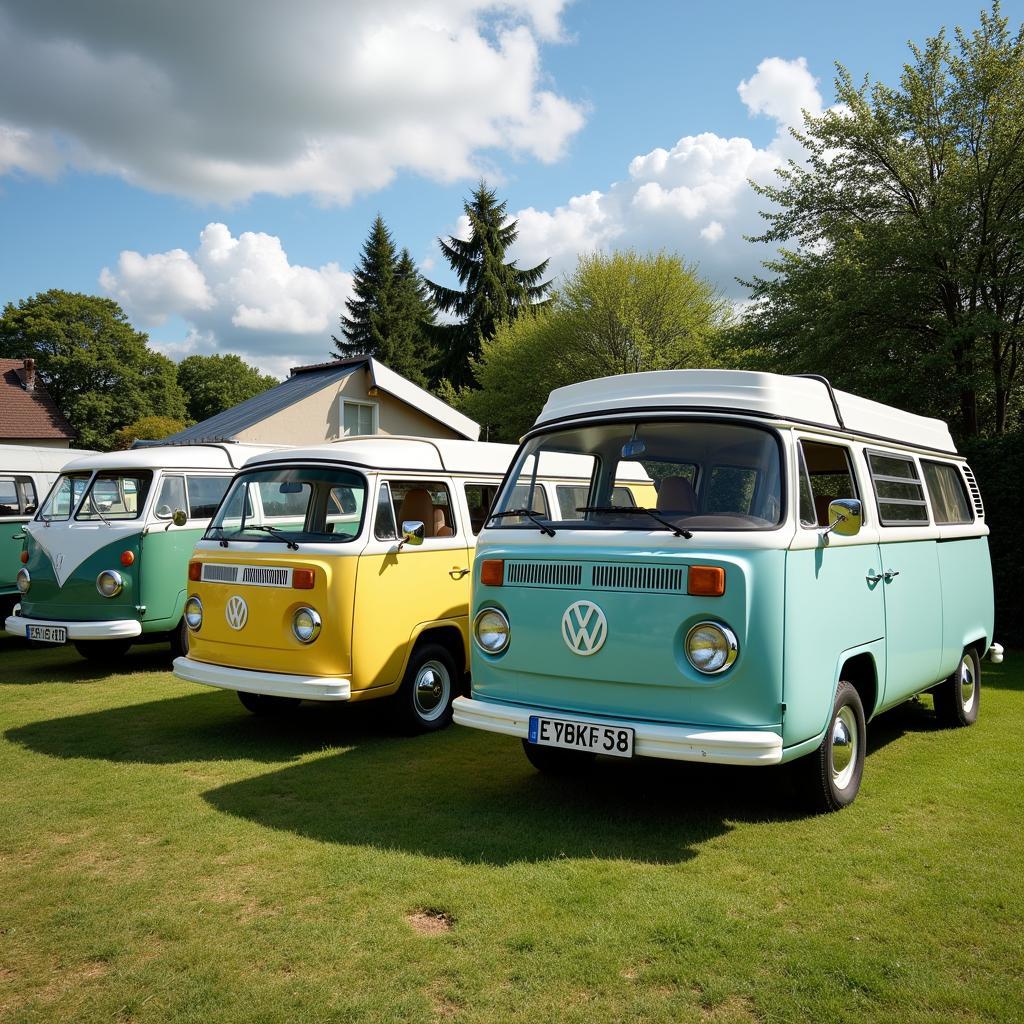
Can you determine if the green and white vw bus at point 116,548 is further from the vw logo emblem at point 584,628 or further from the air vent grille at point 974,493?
the air vent grille at point 974,493

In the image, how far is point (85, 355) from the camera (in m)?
59.5

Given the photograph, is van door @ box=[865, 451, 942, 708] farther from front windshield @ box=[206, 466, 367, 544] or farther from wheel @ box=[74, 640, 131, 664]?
wheel @ box=[74, 640, 131, 664]

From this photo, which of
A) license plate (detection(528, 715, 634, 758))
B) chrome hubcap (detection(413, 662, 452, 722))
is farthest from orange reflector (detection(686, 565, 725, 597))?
chrome hubcap (detection(413, 662, 452, 722))

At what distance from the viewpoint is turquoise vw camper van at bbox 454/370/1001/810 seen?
4707mm

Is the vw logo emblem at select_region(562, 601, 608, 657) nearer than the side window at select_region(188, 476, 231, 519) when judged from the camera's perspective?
Yes

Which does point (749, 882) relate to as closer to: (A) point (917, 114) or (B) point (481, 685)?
(B) point (481, 685)

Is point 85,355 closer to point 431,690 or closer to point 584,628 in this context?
point 431,690

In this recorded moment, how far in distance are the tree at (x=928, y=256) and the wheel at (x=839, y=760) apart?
1370 cm

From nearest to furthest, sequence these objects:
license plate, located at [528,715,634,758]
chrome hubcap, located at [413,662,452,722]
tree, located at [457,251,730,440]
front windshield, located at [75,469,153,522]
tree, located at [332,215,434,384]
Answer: license plate, located at [528,715,634,758]
chrome hubcap, located at [413,662,452,722]
front windshield, located at [75,469,153,522]
tree, located at [457,251,730,440]
tree, located at [332,215,434,384]

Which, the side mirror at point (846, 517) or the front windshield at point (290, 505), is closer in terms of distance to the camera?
the side mirror at point (846, 517)

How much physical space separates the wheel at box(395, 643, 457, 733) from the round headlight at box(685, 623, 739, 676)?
11.0 feet

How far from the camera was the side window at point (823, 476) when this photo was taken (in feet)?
17.2

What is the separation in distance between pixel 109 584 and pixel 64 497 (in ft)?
5.26

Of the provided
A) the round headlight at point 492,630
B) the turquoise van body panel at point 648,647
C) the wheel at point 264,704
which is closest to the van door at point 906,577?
the turquoise van body panel at point 648,647
